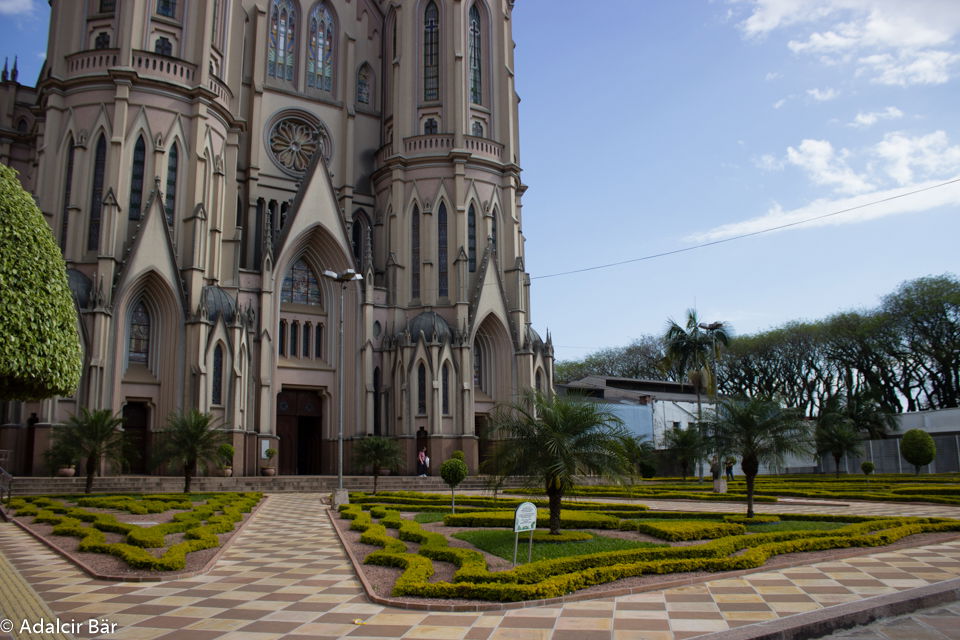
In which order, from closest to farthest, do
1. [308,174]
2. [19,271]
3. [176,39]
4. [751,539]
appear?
[19,271] → [751,539] → [176,39] → [308,174]

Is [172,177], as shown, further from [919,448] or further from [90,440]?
[919,448]

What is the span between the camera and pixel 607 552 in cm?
1216

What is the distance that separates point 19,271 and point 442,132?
1562 inches

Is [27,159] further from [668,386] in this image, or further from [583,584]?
[668,386]

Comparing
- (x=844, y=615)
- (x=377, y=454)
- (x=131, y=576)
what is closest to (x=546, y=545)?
(x=844, y=615)

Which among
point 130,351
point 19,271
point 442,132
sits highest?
point 442,132

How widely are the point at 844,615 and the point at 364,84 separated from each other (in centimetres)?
5040

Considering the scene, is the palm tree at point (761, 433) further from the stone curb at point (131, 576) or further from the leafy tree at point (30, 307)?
the leafy tree at point (30, 307)

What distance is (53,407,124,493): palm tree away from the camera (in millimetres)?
28125

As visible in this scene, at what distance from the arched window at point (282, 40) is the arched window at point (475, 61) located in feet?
37.5

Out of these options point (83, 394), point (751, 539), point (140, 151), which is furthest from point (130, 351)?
point (751, 539)

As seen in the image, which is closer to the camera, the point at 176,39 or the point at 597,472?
the point at 597,472

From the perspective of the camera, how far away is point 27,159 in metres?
48.6

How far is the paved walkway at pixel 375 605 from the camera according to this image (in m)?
8.40
